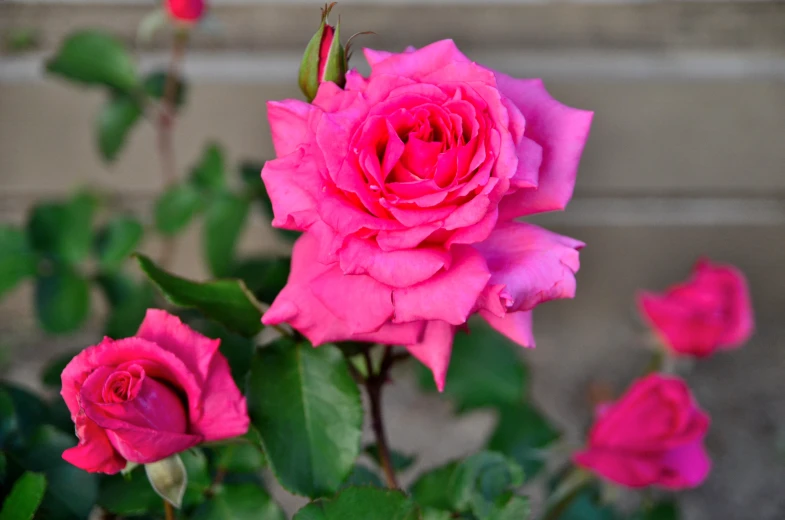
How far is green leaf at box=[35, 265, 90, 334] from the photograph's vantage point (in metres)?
0.65

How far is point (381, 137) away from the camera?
0.89 feet

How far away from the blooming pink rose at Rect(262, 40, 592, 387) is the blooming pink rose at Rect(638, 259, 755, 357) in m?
0.35

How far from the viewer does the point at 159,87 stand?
69 cm

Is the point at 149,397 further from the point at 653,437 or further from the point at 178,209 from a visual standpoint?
the point at 178,209

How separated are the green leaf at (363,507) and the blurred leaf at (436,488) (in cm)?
9

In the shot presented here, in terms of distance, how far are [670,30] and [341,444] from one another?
83cm

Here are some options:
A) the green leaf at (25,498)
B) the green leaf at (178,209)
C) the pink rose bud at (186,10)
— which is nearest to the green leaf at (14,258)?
the green leaf at (178,209)

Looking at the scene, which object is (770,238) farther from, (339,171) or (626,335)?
(339,171)

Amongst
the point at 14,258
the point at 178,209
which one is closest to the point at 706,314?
the point at 178,209

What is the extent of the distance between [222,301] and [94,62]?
44 centimetres

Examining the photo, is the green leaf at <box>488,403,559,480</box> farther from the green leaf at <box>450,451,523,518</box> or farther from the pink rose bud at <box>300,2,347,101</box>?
the pink rose bud at <box>300,2,347,101</box>

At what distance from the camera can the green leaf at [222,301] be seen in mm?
310

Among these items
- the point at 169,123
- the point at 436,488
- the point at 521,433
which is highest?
the point at 169,123

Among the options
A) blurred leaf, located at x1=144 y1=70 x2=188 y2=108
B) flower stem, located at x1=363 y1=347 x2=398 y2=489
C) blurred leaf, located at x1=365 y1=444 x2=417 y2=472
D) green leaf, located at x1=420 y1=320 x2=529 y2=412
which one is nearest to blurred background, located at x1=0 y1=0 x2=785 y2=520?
blurred leaf, located at x1=144 y1=70 x2=188 y2=108
